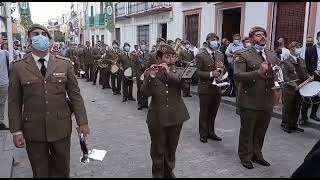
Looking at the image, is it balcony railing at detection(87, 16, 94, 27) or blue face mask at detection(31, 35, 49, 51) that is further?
balcony railing at detection(87, 16, 94, 27)

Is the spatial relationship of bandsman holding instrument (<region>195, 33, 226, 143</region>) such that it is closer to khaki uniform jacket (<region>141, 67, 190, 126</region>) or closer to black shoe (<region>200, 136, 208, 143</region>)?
black shoe (<region>200, 136, 208, 143</region>)

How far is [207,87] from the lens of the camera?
22.0 ft

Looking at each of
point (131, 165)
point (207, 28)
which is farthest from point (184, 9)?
point (131, 165)

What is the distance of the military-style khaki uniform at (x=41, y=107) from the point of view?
12.1 feet

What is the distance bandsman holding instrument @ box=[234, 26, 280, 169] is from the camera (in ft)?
17.2

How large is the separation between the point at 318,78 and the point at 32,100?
5914mm

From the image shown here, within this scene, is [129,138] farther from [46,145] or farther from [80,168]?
[46,145]

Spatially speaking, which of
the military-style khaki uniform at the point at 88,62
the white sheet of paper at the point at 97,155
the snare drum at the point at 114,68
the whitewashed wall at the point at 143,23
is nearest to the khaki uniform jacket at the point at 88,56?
the military-style khaki uniform at the point at 88,62

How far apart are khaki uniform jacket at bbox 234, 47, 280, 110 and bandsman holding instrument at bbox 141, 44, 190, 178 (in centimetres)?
103

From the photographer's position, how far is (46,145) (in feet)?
12.5

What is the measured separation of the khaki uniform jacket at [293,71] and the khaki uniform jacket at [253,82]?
2337 millimetres

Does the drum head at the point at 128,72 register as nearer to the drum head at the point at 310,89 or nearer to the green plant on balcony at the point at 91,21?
the drum head at the point at 310,89

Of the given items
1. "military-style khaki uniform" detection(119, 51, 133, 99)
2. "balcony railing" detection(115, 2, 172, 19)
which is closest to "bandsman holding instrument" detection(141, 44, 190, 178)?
"military-style khaki uniform" detection(119, 51, 133, 99)

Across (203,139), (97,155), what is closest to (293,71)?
(203,139)
